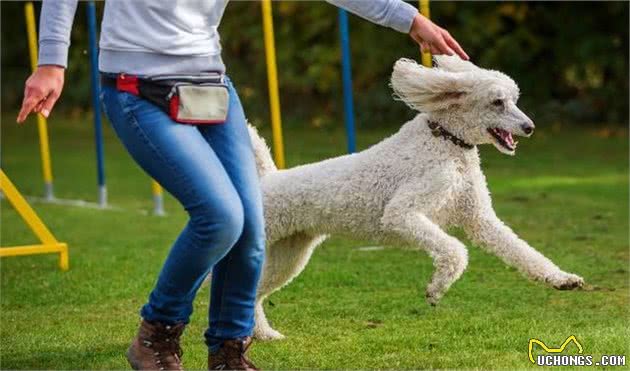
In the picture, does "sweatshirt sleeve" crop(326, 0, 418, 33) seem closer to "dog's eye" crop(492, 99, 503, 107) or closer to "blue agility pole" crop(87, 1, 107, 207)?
"dog's eye" crop(492, 99, 503, 107)

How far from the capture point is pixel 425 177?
15.2 ft

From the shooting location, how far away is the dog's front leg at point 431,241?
14.5 feet

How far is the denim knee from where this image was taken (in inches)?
141

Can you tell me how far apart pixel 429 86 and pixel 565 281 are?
0.87m

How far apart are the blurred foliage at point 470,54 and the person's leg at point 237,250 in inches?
515

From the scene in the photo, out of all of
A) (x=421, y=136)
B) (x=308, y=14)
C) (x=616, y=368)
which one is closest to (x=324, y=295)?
(x=421, y=136)

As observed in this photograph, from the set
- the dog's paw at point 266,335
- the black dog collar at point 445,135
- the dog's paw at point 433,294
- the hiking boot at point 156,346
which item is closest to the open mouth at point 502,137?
the black dog collar at point 445,135

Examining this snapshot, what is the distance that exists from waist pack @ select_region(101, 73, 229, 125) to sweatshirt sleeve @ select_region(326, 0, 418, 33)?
58cm

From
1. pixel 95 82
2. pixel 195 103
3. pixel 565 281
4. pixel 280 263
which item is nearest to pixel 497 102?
→ pixel 565 281

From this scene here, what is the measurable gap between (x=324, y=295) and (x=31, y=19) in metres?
5.55

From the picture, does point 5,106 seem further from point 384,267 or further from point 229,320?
point 229,320

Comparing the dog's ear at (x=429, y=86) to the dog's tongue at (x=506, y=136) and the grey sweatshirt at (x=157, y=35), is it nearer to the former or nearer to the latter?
the dog's tongue at (x=506, y=136)

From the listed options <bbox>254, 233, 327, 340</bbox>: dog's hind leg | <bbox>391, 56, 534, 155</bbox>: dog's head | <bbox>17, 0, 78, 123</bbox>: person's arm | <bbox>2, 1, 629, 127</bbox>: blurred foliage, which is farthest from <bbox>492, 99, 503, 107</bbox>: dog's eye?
<bbox>2, 1, 629, 127</bbox>: blurred foliage

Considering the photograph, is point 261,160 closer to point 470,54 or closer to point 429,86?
point 429,86
